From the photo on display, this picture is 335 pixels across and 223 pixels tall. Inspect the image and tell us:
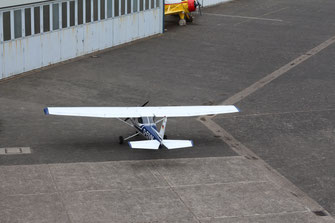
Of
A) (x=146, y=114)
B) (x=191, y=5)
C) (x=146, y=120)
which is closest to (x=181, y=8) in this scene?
(x=191, y=5)

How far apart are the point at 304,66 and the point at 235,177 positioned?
1993cm

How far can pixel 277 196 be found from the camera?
983 inches

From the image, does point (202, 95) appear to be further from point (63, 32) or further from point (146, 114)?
point (63, 32)

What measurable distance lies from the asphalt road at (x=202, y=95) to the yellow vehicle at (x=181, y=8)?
110 cm

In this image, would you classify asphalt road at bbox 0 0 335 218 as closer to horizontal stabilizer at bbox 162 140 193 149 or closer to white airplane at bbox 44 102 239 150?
white airplane at bbox 44 102 239 150

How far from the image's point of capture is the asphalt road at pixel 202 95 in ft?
93.5

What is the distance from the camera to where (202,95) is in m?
37.4

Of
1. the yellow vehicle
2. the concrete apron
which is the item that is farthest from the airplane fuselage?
the yellow vehicle

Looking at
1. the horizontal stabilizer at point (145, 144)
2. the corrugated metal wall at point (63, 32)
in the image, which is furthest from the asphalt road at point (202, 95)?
the horizontal stabilizer at point (145, 144)

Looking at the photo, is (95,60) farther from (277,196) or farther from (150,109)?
(277,196)

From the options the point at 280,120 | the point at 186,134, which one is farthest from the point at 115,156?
the point at 280,120

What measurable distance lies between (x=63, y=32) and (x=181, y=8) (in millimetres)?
16185

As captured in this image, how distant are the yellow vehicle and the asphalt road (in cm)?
110

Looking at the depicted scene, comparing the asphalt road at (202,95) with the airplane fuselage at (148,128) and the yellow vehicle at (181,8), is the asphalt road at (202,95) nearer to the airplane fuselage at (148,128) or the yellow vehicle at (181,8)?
the airplane fuselage at (148,128)
